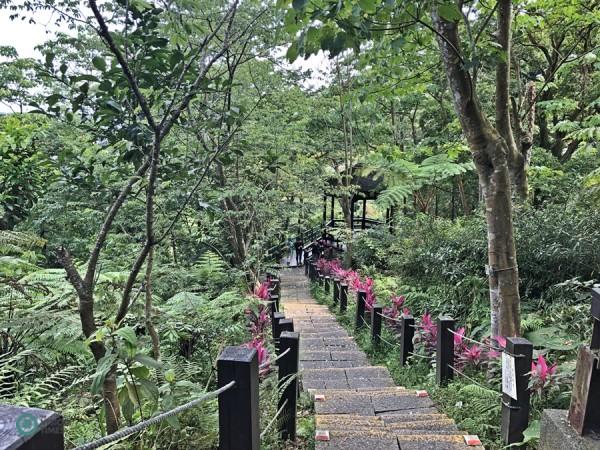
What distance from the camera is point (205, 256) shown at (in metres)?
6.50

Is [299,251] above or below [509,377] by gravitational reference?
above

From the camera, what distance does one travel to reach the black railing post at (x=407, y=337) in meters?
4.39

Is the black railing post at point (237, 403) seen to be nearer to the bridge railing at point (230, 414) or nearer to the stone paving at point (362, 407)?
the bridge railing at point (230, 414)

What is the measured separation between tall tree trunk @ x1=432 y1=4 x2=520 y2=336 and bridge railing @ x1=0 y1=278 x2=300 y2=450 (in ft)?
5.70

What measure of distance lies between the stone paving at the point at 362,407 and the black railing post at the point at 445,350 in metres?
0.26

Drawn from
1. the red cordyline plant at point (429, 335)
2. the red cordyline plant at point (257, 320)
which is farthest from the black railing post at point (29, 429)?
the red cordyline plant at point (429, 335)

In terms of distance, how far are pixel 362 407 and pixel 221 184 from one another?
12.8 feet

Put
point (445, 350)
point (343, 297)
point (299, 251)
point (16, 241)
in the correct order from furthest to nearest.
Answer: point (299, 251) < point (343, 297) < point (445, 350) < point (16, 241)

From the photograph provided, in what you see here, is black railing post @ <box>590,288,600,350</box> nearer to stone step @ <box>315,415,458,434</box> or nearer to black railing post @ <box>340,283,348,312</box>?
stone step @ <box>315,415,458,434</box>

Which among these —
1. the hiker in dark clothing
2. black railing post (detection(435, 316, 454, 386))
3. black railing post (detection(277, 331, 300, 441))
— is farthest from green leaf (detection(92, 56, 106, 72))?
the hiker in dark clothing

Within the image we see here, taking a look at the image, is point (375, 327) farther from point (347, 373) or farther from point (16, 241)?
point (16, 241)

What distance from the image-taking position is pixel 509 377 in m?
2.54

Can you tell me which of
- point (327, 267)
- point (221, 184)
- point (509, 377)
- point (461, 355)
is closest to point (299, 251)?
point (327, 267)

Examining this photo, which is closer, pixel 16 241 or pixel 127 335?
pixel 127 335
